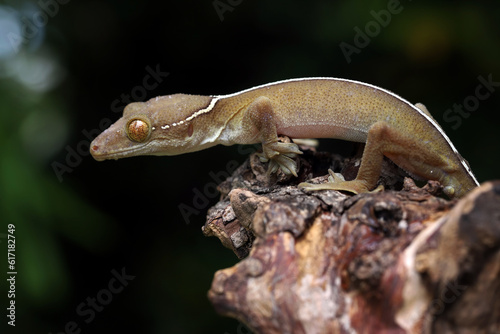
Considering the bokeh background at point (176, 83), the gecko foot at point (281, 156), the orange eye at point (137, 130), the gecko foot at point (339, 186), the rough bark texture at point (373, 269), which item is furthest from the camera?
the bokeh background at point (176, 83)

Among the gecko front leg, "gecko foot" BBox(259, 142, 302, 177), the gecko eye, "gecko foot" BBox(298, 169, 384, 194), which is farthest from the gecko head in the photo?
"gecko foot" BBox(298, 169, 384, 194)

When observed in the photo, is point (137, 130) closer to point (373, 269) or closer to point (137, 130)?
point (137, 130)

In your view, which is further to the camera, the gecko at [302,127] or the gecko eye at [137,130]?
the gecko eye at [137,130]

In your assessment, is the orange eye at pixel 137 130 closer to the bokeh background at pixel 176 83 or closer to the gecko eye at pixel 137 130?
the gecko eye at pixel 137 130

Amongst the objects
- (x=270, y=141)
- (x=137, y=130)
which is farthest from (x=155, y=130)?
(x=270, y=141)

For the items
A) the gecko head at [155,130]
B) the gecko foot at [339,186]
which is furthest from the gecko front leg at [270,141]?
the gecko head at [155,130]

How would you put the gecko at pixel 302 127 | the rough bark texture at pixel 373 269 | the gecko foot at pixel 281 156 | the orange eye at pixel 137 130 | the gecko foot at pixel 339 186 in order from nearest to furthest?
the rough bark texture at pixel 373 269
the gecko foot at pixel 339 186
the gecko at pixel 302 127
the gecko foot at pixel 281 156
the orange eye at pixel 137 130

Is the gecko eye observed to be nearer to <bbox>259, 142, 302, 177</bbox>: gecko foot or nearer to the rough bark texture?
<bbox>259, 142, 302, 177</bbox>: gecko foot
